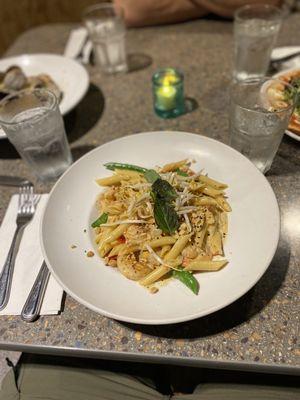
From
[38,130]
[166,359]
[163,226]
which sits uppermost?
[38,130]

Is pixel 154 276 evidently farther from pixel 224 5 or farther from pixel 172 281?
pixel 224 5

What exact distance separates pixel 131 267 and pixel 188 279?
12 cm

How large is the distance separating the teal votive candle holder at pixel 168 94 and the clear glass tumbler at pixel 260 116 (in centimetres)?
24

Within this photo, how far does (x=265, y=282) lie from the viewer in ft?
2.43

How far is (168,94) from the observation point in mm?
1147

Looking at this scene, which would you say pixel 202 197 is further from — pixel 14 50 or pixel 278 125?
pixel 14 50

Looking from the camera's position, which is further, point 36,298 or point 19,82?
point 19,82

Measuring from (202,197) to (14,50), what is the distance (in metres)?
1.29

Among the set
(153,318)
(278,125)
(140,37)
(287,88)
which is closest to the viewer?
(153,318)

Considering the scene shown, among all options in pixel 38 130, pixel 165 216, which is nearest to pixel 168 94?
pixel 38 130

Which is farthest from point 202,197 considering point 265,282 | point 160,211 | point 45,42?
point 45,42

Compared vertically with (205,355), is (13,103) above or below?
above

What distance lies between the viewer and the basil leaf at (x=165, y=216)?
2.51ft

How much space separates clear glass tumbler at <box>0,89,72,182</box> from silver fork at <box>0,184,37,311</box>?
75 millimetres
